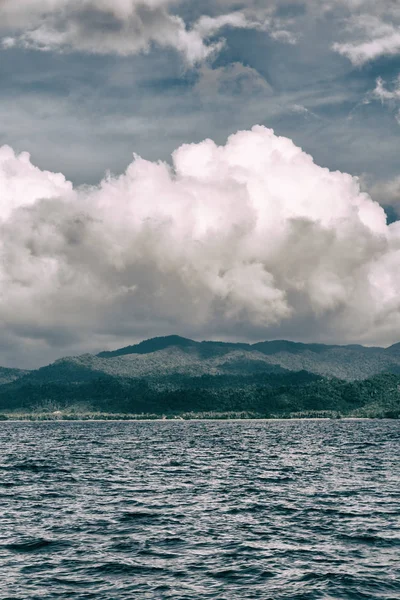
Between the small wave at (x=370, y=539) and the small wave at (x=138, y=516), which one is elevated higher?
the small wave at (x=138, y=516)

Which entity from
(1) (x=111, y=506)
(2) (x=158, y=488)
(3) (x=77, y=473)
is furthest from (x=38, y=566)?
(3) (x=77, y=473)

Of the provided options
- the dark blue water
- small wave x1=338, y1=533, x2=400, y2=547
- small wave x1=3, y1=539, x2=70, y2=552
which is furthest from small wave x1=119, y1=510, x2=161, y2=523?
small wave x1=338, y1=533, x2=400, y2=547

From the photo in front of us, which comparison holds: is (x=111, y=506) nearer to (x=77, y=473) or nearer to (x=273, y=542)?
(x=273, y=542)

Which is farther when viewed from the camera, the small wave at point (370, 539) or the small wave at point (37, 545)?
the small wave at point (370, 539)

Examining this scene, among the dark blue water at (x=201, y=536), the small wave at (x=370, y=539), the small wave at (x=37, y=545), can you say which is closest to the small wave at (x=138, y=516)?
the dark blue water at (x=201, y=536)

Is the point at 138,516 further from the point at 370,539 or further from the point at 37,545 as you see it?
the point at 370,539

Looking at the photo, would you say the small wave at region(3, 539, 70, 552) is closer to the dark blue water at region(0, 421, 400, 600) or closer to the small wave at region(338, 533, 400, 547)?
the dark blue water at region(0, 421, 400, 600)

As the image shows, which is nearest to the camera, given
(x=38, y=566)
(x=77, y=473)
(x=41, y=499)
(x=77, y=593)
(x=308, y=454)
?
(x=77, y=593)

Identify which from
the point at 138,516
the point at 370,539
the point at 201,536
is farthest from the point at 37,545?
the point at 370,539

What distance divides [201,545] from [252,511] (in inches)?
621

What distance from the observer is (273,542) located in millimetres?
48281

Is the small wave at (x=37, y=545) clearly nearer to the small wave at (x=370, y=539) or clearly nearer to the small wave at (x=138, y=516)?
the small wave at (x=138, y=516)

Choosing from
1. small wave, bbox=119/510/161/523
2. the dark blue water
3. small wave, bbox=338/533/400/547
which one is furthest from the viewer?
small wave, bbox=119/510/161/523

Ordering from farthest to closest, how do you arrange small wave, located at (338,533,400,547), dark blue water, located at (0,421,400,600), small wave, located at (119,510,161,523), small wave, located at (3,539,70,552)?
small wave, located at (119,510,161,523), small wave, located at (338,533,400,547), small wave, located at (3,539,70,552), dark blue water, located at (0,421,400,600)
